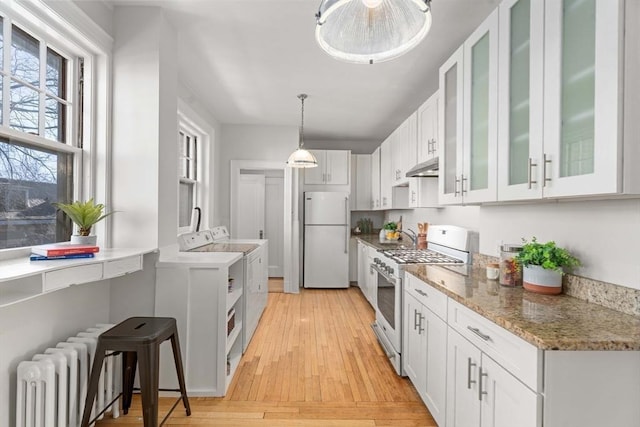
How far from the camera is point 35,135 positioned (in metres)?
1.74

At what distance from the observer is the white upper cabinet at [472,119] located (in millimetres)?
1845

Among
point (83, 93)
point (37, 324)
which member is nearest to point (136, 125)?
point (83, 93)

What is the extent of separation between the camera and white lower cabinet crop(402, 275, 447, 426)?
6.01 feet

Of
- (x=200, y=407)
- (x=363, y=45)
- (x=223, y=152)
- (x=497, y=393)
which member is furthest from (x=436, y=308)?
(x=223, y=152)

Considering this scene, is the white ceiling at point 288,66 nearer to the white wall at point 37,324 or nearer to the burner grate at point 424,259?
the burner grate at point 424,259

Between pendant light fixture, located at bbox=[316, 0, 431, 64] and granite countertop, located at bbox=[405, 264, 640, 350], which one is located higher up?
pendant light fixture, located at bbox=[316, 0, 431, 64]

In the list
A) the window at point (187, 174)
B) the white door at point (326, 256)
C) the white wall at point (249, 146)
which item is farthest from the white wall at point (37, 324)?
the white door at point (326, 256)

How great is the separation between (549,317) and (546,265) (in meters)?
0.43

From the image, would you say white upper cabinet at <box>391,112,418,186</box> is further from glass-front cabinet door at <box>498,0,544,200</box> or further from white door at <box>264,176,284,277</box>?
white door at <box>264,176,284,277</box>

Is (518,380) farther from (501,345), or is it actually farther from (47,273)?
(47,273)

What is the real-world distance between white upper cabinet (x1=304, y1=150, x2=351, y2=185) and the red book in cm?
396


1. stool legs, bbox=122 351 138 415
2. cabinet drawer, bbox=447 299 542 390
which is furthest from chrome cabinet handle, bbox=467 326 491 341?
stool legs, bbox=122 351 138 415

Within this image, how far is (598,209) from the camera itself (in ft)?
4.90

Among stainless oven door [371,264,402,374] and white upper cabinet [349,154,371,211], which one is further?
white upper cabinet [349,154,371,211]
